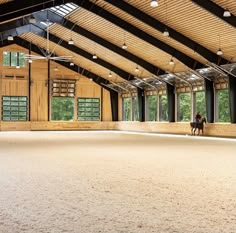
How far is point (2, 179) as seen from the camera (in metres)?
6.30

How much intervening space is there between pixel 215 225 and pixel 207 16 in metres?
11.7

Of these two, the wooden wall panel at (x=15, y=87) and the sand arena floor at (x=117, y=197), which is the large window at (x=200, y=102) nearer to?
the wooden wall panel at (x=15, y=87)

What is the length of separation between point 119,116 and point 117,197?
24.1 meters

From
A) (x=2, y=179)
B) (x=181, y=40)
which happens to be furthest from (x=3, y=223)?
(x=181, y=40)

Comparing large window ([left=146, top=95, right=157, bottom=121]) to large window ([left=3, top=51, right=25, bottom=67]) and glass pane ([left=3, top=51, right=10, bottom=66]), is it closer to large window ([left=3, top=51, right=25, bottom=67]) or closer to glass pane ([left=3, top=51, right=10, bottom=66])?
large window ([left=3, top=51, right=25, bottom=67])

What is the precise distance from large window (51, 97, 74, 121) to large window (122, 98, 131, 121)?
3860 mm

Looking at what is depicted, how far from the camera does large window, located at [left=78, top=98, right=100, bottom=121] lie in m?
28.1

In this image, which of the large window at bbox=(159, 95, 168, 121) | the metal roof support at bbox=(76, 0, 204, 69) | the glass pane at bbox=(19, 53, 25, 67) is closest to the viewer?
the metal roof support at bbox=(76, 0, 204, 69)

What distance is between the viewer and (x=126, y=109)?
28.8m

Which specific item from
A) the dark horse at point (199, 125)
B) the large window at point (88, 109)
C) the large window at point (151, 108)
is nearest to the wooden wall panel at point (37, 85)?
the large window at point (88, 109)

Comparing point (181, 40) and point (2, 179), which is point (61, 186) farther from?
point (181, 40)

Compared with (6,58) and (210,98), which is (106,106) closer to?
(6,58)

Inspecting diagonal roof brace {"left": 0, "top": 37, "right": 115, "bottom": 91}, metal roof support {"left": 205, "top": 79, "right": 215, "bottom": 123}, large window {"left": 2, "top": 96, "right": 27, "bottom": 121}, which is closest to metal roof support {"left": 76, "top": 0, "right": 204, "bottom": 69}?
metal roof support {"left": 205, "top": 79, "right": 215, "bottom": 123}

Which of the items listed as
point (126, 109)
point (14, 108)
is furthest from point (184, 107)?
point (14, 108)
